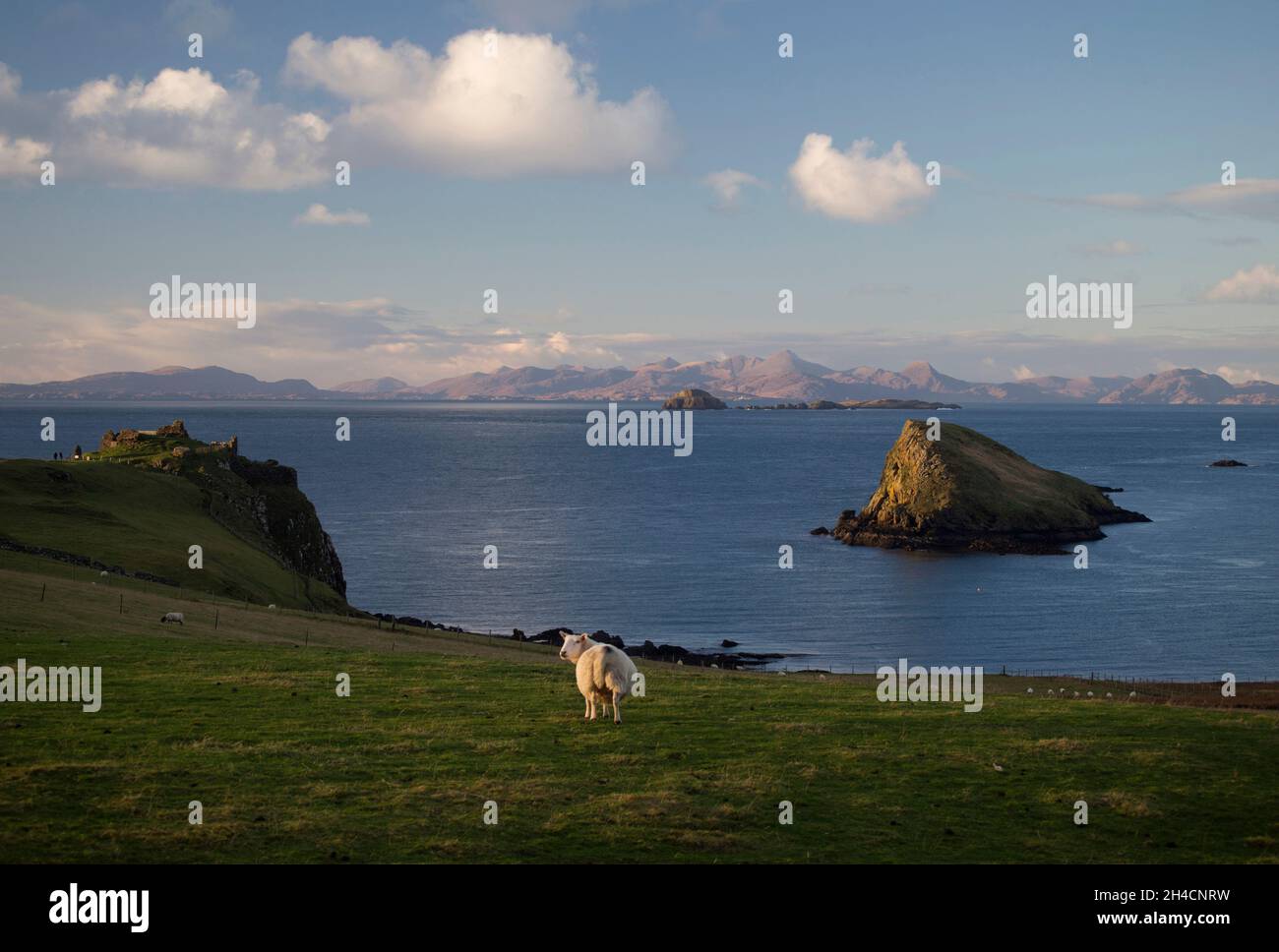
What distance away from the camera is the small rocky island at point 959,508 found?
138m

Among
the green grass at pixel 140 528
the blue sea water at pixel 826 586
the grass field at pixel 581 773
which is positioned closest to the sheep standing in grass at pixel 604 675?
the grass field at pixel 581 773

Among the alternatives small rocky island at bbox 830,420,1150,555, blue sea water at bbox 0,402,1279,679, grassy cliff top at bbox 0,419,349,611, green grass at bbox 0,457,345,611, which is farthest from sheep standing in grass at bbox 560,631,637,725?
small rocky island at bbox 830,420,1150,555

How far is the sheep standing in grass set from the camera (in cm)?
2298

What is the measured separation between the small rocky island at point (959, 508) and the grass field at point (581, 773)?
4370 inches

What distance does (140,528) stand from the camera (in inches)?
2569

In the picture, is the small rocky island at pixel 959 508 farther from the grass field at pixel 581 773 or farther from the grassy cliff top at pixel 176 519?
the grass field at pixel 581 773

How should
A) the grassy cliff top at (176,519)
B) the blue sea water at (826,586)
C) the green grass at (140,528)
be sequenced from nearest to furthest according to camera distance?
the green grass at (140,528) < the grassy cliff top at (176,519) < the blue sea water at (826,586)

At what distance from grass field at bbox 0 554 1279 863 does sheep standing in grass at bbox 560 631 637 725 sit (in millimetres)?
655

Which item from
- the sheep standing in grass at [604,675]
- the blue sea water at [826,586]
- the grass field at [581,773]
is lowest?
the blue sea water at [826,586]

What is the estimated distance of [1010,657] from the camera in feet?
249

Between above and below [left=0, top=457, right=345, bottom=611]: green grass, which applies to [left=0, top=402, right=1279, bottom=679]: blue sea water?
below

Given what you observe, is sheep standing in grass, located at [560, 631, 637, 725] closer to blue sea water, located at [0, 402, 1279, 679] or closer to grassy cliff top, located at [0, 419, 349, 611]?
grassy cliff top, located at [0, 419, 349, 611]

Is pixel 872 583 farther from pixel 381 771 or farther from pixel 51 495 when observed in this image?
pixel 381 771
